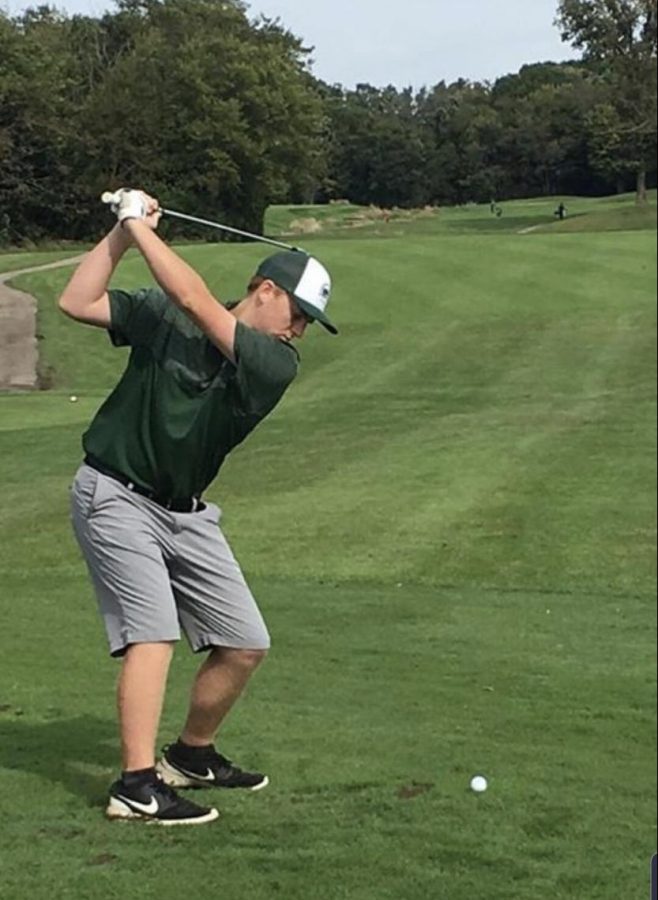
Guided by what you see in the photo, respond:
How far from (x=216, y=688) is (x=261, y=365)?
3.67 ft

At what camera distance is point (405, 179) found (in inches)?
140

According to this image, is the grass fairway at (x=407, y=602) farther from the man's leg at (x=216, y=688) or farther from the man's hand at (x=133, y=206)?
the man's hand at (x=133, y=206)

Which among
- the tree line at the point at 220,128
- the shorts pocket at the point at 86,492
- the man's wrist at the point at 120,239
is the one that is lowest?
the shorts pocket at the point at 86,492

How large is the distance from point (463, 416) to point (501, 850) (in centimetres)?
308

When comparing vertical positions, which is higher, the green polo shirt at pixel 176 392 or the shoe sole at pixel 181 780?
the green polo shirt at pixel 176 392

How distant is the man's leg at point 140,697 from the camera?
13.4 feet

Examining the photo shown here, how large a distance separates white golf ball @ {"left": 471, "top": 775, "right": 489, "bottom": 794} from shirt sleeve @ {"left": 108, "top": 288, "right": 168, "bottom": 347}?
146 centimetres

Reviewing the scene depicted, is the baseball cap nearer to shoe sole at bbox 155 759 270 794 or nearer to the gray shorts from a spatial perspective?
the gray shorts

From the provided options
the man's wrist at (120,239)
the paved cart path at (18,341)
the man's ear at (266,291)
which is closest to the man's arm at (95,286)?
the man's wrist at (120,239)

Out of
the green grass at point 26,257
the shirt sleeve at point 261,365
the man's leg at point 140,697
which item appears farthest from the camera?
the green grass at point 26,257

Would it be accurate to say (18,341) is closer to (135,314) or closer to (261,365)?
(135,314)

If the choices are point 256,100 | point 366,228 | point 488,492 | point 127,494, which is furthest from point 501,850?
point 488,492

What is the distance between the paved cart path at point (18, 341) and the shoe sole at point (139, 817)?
1425 mm

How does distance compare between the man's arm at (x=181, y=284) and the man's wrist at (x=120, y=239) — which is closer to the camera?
the man's arm at (x=181, y=284)
